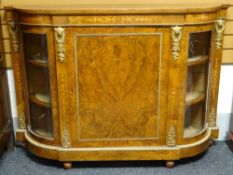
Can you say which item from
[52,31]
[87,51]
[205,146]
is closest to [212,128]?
[205,146]

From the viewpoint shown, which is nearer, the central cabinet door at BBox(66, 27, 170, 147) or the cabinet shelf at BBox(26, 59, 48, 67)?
the central cabinet door at BBox(66, 27, 170, 147)

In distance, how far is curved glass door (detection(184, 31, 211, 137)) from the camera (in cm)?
199

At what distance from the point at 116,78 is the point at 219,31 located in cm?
67

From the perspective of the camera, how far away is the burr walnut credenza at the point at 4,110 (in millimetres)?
2166

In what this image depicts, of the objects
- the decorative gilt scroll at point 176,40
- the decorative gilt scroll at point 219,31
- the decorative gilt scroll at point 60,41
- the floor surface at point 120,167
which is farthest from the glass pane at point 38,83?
the decorative gilt scroll at point 219,31

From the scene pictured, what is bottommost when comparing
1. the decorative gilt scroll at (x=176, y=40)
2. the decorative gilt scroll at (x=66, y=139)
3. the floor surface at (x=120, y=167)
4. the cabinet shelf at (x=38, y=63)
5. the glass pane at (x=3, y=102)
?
the floor surface at (x=120, y=167)

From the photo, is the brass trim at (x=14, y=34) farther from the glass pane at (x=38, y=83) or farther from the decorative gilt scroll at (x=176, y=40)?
the decorative gilt scroll at (x=176, y=40)

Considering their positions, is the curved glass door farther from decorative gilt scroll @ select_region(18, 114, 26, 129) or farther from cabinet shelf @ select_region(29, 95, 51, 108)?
decorative gilt scroll @ select_region(18, 114, 26, 129)

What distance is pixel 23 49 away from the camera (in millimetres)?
2027

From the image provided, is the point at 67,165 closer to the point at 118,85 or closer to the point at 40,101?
the point at 40,101

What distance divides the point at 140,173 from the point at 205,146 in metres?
0.46

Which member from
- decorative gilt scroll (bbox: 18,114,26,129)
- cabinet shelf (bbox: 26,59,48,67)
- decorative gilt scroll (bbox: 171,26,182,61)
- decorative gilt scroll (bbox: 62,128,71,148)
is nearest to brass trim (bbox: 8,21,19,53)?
cabinet shelf (bbox: 26,59,48,67)

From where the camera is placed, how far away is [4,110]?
7.33 ft

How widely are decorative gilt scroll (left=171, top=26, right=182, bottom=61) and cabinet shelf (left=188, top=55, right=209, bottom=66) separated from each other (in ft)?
0.46
